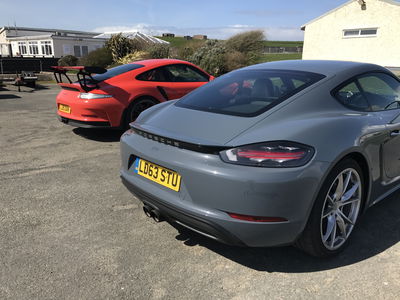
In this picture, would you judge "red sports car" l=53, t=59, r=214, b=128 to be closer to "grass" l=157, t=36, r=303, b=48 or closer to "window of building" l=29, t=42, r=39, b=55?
"grass" l=157, t=36, r=303, b=48

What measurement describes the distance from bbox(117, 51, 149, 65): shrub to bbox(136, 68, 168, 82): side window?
41.7 ft

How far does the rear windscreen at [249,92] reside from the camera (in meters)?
2.68

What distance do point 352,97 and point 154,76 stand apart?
419 centimetres

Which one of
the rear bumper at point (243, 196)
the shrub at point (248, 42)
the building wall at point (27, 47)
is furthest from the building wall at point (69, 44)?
the rear bumper at point (243, 196)

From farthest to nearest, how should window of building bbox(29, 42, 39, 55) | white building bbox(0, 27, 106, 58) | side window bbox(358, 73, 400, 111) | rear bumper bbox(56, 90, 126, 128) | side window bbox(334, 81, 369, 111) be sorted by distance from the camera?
window of building bbox(29, 42, 39, 55) < white building bbox(0, 27, 106, 58) < rear bumper bbox(56, 90, 126, 128) < side window bbox(358, 73, 400, 111) < side window bbox(334, 81, 369, 111)

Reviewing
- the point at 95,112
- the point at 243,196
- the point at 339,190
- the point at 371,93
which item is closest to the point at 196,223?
the point at 243,196

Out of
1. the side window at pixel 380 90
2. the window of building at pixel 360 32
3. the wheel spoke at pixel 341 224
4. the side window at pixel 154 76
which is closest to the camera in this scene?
the wheel spoke at pixel 341 224

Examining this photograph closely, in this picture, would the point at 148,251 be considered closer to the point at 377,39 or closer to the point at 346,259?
the point at 346,259

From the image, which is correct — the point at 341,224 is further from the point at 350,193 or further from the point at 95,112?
the point at 95,112

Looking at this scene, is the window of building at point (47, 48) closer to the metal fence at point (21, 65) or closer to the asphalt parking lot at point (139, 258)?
the metal fence at point (21, 65)

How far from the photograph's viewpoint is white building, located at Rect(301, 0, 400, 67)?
22608 millimetres


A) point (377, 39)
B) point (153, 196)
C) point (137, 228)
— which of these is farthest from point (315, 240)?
point (377, 39)

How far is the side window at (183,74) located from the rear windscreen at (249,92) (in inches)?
128

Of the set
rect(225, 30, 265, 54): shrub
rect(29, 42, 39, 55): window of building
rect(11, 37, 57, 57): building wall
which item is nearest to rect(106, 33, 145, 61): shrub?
rect(225, 30, 265, 54): shrub
